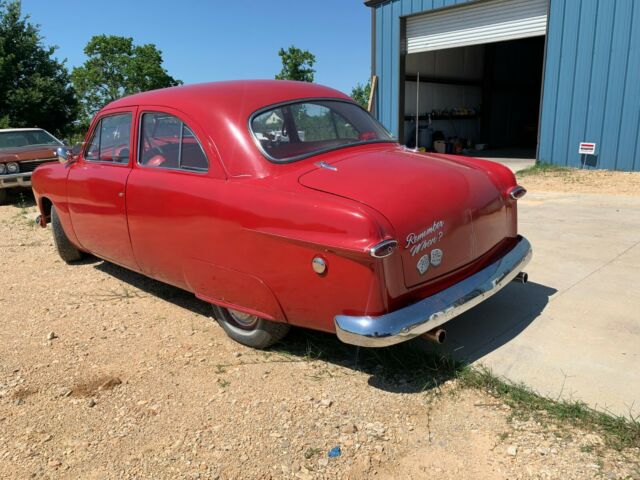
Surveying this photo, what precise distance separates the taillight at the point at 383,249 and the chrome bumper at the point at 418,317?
13.6 inches

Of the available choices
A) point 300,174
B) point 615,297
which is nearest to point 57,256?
point 300,174

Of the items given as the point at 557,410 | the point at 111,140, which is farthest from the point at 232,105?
the point at 557,410

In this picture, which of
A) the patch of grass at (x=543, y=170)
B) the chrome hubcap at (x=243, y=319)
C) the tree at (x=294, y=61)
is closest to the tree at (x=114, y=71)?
the tree at (x=294, y=61)

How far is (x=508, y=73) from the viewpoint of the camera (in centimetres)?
1973

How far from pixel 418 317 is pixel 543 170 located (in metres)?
9.86

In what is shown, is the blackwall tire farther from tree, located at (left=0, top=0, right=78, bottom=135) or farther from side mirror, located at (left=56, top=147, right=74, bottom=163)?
tree, located at (left=0, top=0, right=78, bottom=135)

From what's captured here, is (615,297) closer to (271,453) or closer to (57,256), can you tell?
(271,453)

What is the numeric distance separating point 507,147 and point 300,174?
60.1 feet

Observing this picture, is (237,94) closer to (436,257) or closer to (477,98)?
(436,257)

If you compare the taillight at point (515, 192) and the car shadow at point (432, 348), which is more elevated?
the taillight at point (515, 192)

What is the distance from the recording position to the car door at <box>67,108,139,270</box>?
13.0 feet

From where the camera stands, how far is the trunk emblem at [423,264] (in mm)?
2780

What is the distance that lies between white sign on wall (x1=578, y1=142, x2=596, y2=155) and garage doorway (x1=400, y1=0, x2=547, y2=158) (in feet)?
10.3

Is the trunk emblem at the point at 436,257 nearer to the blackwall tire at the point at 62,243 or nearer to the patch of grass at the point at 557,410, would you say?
the patch of grass at the point at 557,410
